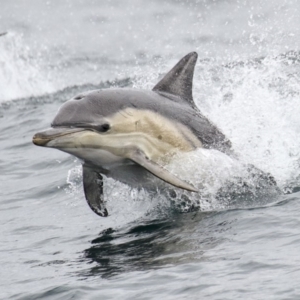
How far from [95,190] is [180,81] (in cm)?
177

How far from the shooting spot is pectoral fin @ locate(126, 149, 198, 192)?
33.2ft

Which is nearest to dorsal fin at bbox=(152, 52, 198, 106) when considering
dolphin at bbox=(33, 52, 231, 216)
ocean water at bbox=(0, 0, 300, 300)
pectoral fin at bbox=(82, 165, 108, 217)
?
dolphin at bbox=(33, 52, 231, 216)

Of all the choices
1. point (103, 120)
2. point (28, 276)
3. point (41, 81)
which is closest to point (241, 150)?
point (103, 120)

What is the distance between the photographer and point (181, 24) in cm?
3009

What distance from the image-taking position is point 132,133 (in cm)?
1043

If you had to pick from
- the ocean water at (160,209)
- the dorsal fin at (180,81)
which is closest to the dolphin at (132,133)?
the dorsal fin at (180,81)

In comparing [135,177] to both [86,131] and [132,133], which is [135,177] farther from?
[86,131]

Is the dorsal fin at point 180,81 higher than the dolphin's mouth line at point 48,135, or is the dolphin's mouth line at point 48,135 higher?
the dorsal fin at point 180,81

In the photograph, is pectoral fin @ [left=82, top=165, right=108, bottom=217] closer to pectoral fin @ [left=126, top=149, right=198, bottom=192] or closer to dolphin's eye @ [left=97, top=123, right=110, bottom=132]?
pectoral fin @ [left=126, top=149, right=198, bottom=192]

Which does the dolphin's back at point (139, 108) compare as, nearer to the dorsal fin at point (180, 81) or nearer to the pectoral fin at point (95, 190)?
the dorsal fin at point (180, 81)

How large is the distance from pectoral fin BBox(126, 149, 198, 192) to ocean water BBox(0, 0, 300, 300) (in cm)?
57

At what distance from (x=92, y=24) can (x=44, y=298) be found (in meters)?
23.1

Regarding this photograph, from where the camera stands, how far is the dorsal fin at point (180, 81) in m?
11.4

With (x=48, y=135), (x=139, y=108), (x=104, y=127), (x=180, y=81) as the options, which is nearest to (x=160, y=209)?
(x=139, y=108)
